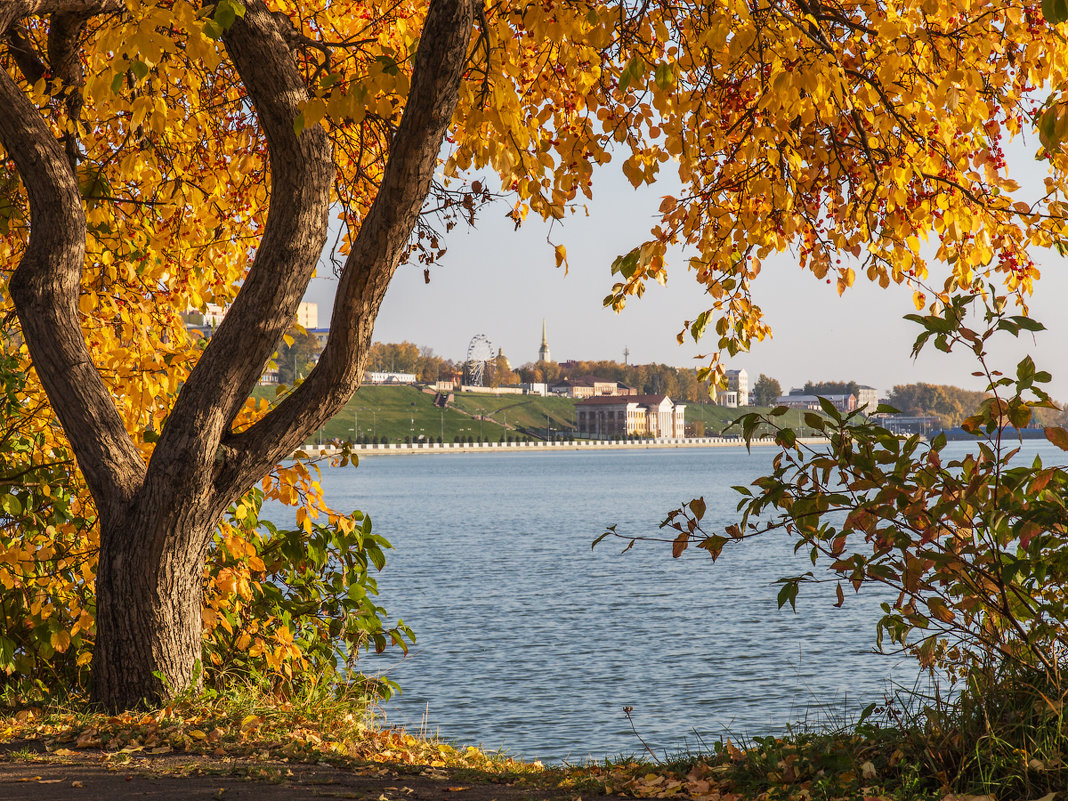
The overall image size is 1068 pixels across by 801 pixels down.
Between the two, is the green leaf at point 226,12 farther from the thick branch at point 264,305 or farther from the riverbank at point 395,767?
the riverbank at point 395,767

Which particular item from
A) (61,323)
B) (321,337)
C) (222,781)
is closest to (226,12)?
(61,323)

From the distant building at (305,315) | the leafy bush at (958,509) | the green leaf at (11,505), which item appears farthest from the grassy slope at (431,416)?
the leafy bush at (958,509)

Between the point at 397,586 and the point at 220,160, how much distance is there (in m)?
19.0

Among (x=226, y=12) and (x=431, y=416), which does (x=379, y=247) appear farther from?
(x=431, y=416)

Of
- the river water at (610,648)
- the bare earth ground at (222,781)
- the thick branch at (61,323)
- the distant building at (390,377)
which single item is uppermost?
the distant building at (390,377)

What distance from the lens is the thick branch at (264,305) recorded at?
5070mm

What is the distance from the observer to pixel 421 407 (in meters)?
176

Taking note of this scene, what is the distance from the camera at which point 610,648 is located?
1738 centimetres

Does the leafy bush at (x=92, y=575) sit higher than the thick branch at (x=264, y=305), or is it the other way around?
the thick branch at (x=264, y=305)

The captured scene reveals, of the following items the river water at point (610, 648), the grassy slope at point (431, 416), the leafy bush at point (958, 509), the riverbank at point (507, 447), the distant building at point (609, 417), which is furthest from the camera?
the distant building at point (609, 417)

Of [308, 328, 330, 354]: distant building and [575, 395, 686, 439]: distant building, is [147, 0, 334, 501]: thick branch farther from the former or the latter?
[575, 395, 686, 439]: distant building

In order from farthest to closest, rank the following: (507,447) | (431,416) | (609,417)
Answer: (609,417) → (431,416) → (507,447)

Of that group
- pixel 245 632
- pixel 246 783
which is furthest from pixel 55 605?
pixel 246 783

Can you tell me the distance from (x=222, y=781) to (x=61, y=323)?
2512 mm
